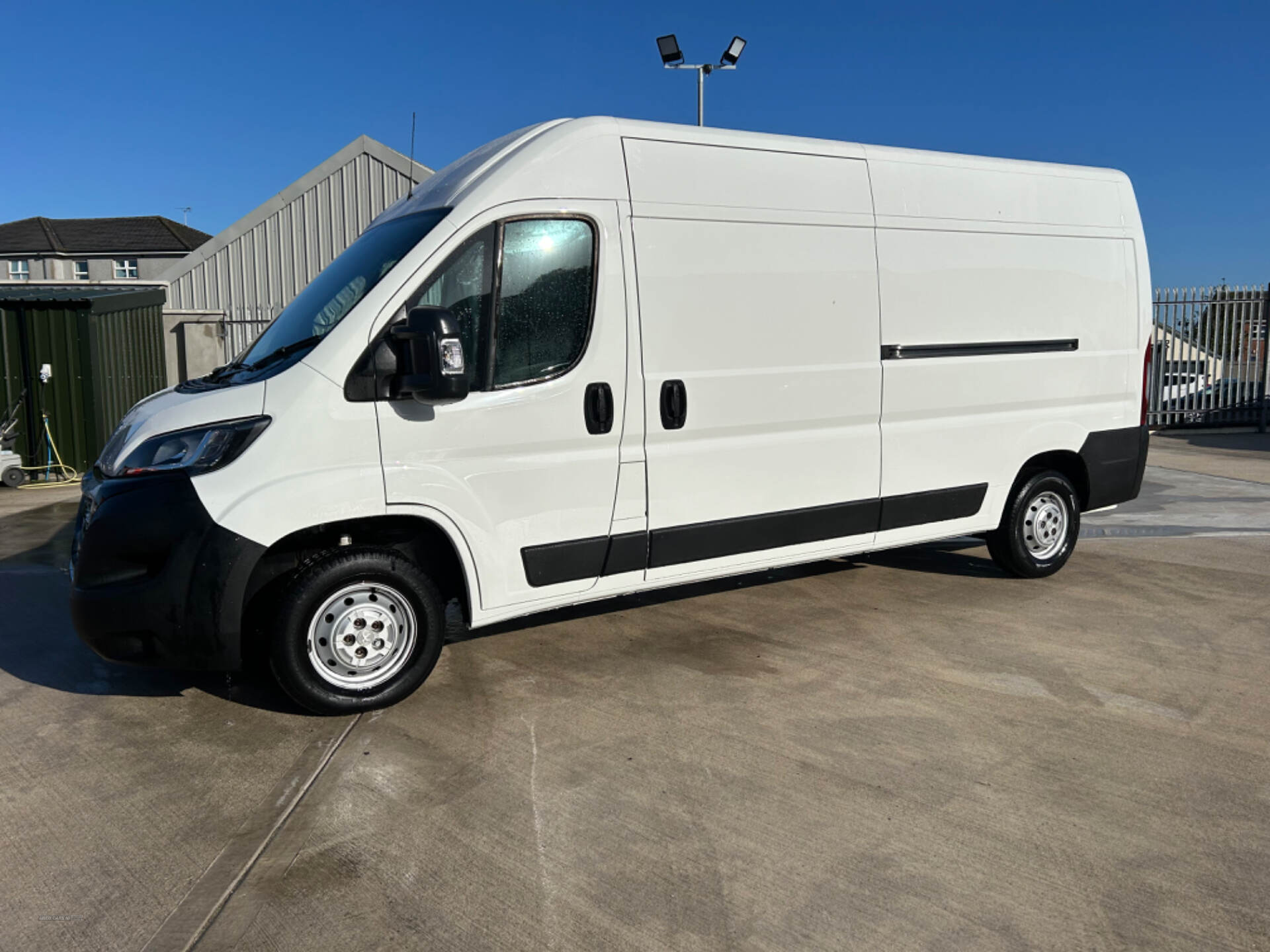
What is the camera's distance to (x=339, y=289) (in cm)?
476

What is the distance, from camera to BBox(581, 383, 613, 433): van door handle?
4.72 metres

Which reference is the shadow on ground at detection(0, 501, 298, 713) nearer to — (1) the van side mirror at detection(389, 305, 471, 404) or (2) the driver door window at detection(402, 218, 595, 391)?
(1) the van side mirror at detection(389, 305, 471, 404)

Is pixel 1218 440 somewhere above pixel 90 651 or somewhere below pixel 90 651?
above

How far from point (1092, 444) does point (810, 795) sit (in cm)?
405

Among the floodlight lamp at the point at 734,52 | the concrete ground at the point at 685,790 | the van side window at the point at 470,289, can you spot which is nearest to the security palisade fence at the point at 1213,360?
the floodlight lamp at the point at 734,52

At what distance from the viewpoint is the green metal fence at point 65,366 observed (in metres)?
12.2

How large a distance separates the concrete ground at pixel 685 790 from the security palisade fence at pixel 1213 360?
12.6 metres

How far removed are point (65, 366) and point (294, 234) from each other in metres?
8.22

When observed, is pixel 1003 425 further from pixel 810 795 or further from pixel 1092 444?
pixel 810 795

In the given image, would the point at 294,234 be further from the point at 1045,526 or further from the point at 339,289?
the point at 1045,526

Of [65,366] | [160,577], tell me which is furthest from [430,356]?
[65,366]

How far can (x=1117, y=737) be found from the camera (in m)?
4.12

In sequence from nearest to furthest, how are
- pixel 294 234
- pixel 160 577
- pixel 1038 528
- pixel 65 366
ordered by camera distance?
pixel 160 577 < pixel 1038 528 < pixel 65 366 < pixel 294 234

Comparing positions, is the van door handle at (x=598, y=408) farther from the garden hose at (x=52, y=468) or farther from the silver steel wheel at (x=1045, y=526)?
the garden hose at (x=52, y=468)
